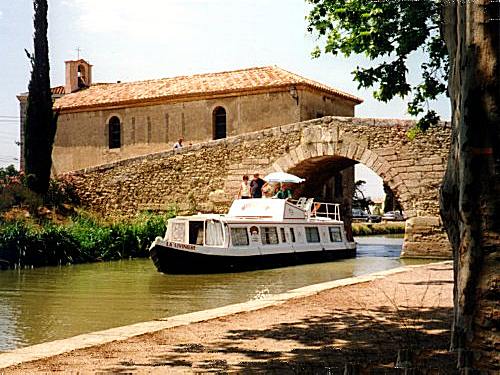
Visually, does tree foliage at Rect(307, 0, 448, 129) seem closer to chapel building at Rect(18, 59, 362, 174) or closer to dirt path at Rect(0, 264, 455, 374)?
dirt path at Rect(0, 264, 455, 374)

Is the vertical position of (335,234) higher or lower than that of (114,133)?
lower

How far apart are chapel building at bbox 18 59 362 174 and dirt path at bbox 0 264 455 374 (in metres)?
17.4

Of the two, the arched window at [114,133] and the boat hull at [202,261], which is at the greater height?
the arched window at [114,133]

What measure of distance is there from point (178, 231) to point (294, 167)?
21.6ft

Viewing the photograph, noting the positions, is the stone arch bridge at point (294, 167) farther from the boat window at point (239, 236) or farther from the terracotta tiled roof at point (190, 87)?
the boat window at point (239, 236)

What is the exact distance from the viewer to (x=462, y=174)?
4.32 meters

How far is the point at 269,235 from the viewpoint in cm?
1781

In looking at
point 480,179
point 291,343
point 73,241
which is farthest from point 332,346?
point 73,241

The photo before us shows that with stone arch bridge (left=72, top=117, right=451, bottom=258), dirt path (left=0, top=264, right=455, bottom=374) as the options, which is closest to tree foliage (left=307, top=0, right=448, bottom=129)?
dirt path (left=0, top=264, right=455, bottom=374)

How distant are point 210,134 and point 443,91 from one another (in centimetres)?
1627

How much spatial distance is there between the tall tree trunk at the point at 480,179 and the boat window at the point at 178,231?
12239 mm

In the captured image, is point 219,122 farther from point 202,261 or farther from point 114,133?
point 202,261

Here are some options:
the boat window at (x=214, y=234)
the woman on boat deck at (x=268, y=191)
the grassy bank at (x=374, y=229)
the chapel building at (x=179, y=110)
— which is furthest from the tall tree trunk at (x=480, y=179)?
the grassy bank at (x=374, y=229)

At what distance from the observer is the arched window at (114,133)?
1136 inches
